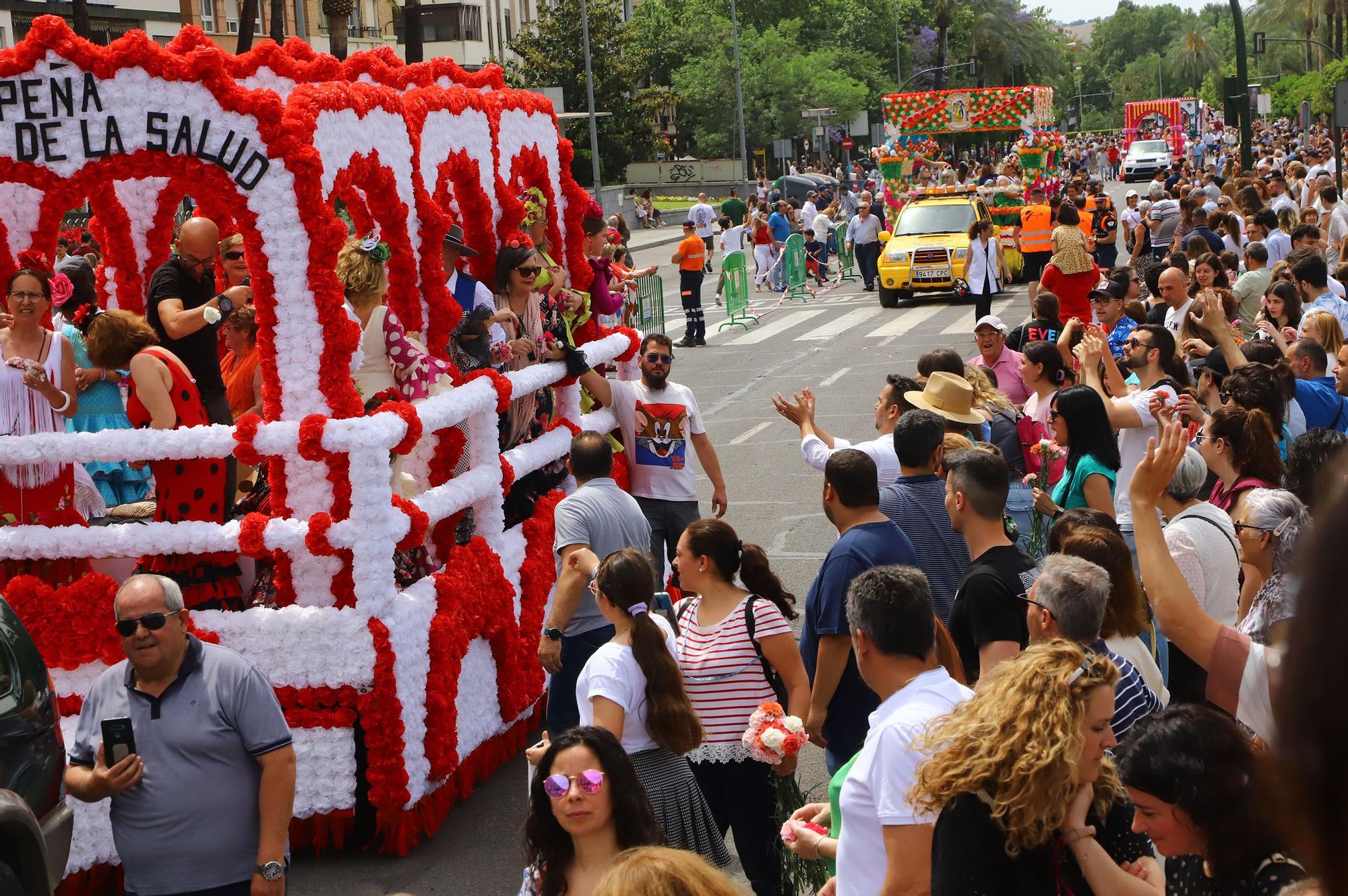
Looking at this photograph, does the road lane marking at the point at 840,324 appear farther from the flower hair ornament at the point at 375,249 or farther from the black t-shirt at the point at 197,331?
the flower hair ornament at the point at 375,249

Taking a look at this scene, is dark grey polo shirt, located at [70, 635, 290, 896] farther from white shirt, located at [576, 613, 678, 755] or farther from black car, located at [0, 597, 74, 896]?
white shirt, located at [576, 613, 678, 755]

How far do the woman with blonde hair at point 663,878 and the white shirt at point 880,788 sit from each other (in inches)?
28.4

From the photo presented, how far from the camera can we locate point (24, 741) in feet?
15.5

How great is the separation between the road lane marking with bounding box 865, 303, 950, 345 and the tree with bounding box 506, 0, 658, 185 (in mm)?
28086

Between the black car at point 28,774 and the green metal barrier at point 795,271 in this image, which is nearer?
the black car at point 28,774

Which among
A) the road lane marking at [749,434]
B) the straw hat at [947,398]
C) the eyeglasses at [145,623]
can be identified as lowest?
the road lane marking at [749,434]

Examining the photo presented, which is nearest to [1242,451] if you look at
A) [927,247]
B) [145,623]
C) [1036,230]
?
[145,623]

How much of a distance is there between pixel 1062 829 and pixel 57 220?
5795 mm

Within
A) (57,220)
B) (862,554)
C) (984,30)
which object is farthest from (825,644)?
(984,30)

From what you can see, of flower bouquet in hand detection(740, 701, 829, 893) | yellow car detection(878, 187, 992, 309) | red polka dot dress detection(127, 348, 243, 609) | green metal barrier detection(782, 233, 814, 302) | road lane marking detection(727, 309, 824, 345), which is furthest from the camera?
green metal barrier detection(782, 233, 814, 302)

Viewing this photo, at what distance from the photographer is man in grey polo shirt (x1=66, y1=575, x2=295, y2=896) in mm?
4641

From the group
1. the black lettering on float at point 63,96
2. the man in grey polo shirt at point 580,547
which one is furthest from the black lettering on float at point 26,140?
the man in grey polo shirt at point 580,547

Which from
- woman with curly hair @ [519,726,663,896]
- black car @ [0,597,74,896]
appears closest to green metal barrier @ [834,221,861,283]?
black car @ [0,597,74,896]

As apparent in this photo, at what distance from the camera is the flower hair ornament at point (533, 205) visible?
29.2ft
